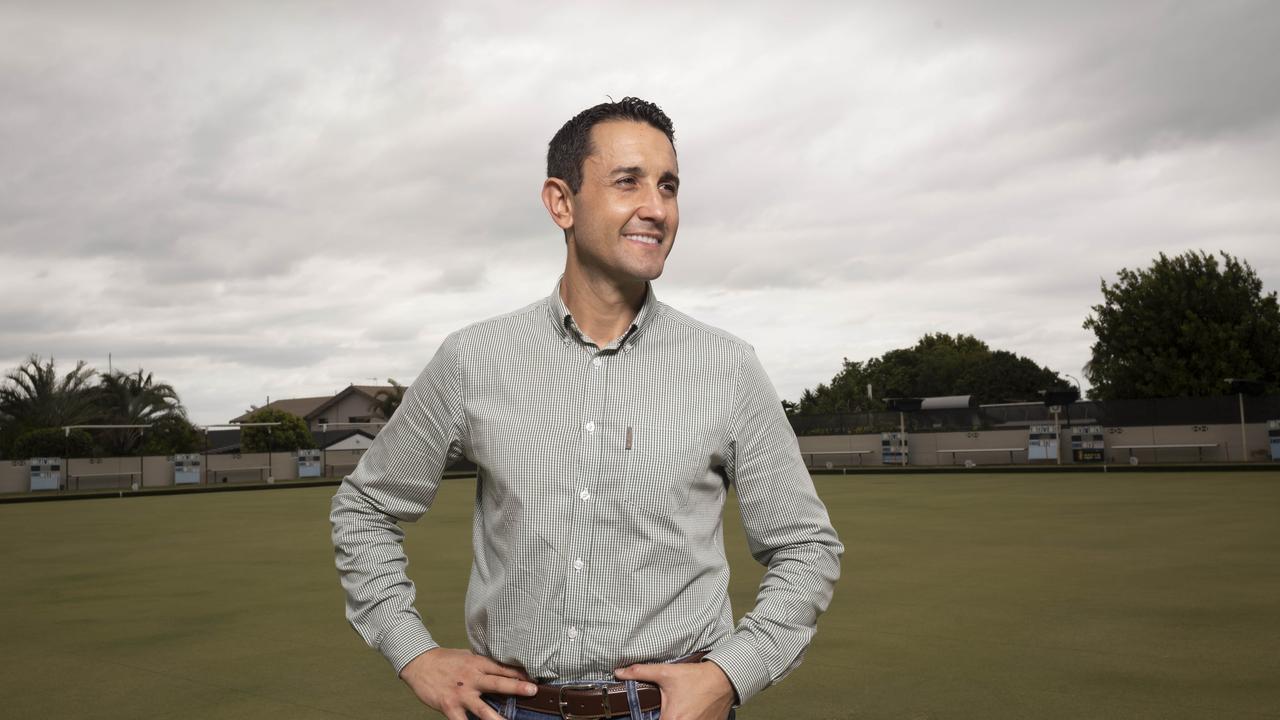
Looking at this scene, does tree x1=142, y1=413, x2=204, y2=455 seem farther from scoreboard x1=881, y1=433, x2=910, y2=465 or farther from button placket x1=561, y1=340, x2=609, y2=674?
button placket x1=561, y1=340, x2=609, y2=674

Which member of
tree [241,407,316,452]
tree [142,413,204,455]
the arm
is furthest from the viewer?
tree [241,407,316,452]

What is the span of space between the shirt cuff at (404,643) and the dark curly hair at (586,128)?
0.96 m

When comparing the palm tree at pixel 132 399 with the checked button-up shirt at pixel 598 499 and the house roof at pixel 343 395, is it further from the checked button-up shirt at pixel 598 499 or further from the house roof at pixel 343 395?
the checked button-up shirt at pixel 598 499

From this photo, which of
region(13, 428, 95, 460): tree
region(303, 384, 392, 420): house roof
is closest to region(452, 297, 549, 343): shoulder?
region(13, 428, 95, 460): tree

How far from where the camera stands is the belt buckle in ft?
6.33

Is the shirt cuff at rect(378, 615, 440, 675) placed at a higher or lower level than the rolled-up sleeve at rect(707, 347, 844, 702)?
lower

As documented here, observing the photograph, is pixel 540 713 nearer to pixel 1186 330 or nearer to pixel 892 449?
pixel 892 449

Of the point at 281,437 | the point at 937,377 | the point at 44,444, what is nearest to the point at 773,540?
the point at 44,444

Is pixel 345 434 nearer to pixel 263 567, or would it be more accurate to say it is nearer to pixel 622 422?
pixel 263 567

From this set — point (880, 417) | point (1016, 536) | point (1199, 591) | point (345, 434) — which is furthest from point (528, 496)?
point (345, 434)

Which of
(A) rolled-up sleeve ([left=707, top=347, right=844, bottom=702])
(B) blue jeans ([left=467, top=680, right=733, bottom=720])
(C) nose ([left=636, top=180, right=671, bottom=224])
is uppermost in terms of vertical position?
(C) nose ([left=636, top=180, right=671, bottom=224])

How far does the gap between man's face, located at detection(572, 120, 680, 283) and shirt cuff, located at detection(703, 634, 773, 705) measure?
0.73 metres

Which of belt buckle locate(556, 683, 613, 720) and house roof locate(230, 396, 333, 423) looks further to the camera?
house roof locate(230, 396, 333, 423)

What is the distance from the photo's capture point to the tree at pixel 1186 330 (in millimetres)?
41125
